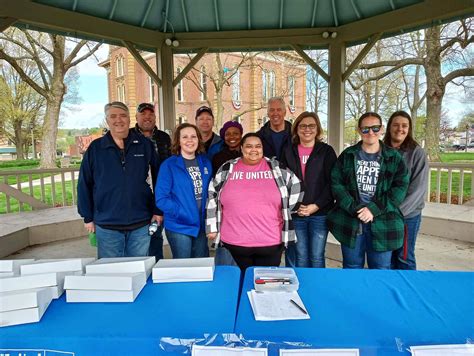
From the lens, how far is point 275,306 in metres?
1.38

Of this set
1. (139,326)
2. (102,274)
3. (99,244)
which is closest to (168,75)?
(99,244)

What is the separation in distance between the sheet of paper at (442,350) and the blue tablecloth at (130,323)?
24.9 inches

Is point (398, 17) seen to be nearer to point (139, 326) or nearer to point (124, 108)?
point (124, 108)

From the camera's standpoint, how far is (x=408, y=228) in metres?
2.63

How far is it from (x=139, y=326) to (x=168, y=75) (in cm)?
470

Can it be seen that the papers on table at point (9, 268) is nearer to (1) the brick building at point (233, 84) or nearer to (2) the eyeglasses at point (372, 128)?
(2) the eyeglasses at point (372, 128)

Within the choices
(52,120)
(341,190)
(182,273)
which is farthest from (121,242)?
(52,120)

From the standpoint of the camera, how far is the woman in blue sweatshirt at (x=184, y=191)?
240 cm

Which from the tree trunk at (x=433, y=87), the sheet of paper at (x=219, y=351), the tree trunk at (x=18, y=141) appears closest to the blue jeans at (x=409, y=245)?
the sheet of paper at (x=219, y=351)

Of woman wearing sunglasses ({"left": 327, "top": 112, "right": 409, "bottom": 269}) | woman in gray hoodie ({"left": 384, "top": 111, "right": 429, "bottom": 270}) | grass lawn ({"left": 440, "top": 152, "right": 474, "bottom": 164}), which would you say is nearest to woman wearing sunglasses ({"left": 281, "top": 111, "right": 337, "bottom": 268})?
woman wearing sunglasses ({"left": 327, "top": 112, "right": 409, "bottom": 269})

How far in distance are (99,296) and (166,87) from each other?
14.6ft

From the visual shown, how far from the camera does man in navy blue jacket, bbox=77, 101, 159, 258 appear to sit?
2355 millimetres

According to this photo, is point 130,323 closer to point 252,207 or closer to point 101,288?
point 101,288

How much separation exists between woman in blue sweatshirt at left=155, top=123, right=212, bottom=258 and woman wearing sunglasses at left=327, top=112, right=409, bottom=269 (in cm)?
97
